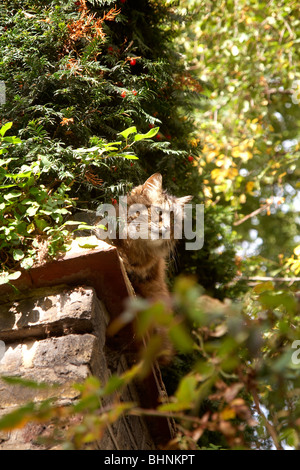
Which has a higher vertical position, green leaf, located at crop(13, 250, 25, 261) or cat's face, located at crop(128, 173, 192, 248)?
green leaf, located at crop(13, 250, 25, 261)

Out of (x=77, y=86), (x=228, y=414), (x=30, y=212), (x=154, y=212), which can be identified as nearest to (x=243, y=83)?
(x=154, y=212)

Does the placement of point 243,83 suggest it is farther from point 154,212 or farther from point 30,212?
point 30,212

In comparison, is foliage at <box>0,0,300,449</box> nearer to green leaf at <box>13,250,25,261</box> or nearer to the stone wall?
green leaf at <box>13,250,25,261</box>

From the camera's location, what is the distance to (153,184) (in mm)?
2740

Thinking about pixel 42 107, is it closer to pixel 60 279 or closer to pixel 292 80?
pixel 60 279

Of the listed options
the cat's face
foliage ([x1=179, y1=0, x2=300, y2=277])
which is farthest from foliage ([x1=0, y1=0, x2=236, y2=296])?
foliage ([x1=179, y1=0, x2=300, y2=277])

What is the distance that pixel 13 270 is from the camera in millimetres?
1888

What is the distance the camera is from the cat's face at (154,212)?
2619 mm

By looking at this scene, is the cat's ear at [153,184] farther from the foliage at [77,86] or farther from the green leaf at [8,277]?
the green leaf at [8,277]

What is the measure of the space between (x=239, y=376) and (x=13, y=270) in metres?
1.21

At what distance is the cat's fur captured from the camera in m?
2.41

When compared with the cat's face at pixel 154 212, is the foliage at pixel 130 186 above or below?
above

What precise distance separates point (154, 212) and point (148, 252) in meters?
0.39

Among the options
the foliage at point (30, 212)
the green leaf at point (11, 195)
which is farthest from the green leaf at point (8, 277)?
the green leaf at point (11, 195)
